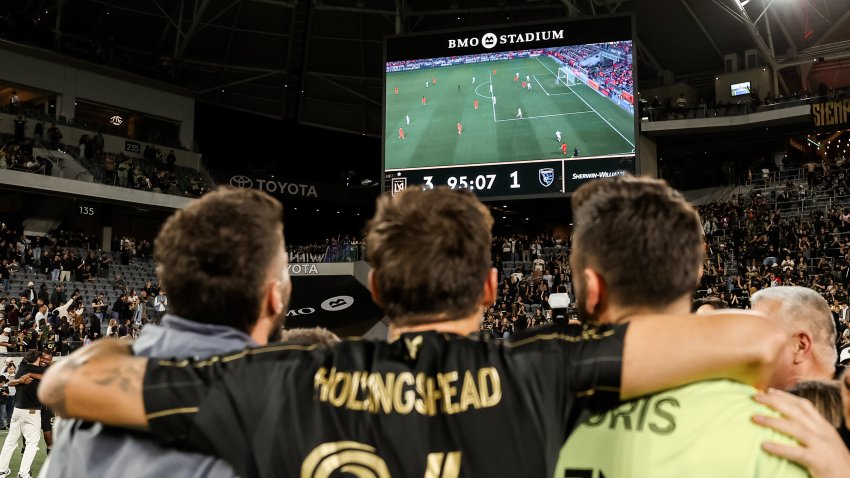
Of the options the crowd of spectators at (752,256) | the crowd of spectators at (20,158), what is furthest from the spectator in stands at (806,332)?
the crowd of spectators at (20,158)

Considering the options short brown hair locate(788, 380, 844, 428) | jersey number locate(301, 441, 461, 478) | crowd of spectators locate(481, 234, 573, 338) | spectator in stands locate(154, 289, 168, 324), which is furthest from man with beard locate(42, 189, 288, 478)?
spectator in stands locate(154, 289, 168, 324)

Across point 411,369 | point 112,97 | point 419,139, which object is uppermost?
point 112,97

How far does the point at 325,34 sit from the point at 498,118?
1714 cm

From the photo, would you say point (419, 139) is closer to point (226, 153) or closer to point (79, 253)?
point (79, 253)

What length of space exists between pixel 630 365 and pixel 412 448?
55 cm

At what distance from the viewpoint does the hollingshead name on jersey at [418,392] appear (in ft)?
6.01

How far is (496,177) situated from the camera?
1956 cm

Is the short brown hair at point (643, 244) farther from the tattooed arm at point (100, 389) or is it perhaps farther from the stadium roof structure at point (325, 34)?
the stadium roof structure at point (325, 34)

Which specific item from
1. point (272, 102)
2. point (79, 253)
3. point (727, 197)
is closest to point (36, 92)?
point (79, 253)

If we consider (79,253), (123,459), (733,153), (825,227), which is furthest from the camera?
(733,153)

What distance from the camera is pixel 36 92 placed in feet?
110

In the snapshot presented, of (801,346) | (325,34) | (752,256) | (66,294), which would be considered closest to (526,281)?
(752,256)

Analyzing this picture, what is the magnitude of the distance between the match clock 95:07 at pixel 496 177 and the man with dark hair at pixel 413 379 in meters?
17.0

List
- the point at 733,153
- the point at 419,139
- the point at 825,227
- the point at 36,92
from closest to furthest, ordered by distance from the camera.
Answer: the point at 419,139
the point at 825,227
the point at 36,92
the point at 733,153
